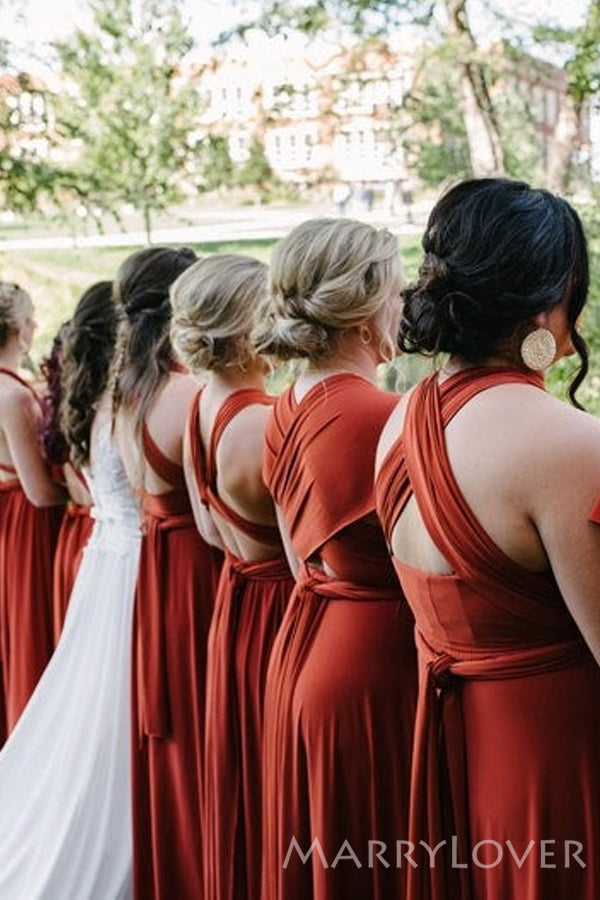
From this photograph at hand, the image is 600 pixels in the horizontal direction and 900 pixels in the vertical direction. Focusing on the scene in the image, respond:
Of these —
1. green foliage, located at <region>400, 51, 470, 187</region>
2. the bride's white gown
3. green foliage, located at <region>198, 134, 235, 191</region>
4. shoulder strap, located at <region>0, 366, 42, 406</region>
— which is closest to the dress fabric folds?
the bride's white gown

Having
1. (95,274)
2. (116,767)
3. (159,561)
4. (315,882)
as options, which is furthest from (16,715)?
(95,274)

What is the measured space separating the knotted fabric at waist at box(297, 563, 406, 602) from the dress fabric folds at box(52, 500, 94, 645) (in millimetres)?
2093

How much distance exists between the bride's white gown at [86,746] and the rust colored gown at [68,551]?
0.33 metres

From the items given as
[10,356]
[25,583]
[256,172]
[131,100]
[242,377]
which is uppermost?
[242,377]

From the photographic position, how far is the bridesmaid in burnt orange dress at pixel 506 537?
6.51 ft

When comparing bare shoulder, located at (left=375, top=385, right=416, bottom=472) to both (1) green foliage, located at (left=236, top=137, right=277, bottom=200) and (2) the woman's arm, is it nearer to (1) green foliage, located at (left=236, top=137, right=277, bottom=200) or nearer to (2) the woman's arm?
(2) the woman's arm

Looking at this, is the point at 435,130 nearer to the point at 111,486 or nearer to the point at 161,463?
the point at 111,486

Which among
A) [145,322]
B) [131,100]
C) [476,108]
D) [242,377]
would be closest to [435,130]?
[476,108]

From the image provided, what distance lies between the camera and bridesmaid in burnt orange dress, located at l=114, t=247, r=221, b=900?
3.89m

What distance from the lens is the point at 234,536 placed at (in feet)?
11.2

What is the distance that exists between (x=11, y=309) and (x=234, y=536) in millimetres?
1988

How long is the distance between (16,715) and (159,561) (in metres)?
1.66

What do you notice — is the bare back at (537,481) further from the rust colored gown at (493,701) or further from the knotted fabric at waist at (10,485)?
the knotted fabric at waist at (10,485)

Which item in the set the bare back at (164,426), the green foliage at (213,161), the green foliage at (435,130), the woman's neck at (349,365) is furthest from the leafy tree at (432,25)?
the woman's neck at (349,365)
